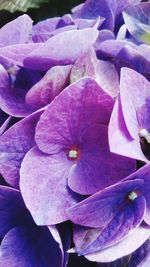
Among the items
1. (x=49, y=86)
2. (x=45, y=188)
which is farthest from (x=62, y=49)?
(x=45, y=188)

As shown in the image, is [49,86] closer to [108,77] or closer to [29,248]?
[108,77]

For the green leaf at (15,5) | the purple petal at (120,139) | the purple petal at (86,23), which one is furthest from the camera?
the green leaf at (15,5)

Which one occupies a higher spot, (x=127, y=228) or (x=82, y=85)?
(x=82, y=85)

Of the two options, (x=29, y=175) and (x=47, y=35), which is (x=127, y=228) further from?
(x=47, y=35)

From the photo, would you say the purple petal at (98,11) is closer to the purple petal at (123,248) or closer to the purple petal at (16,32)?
the purple petal at (16,32)

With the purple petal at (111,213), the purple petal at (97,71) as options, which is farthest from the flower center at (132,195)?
the purple petal at (97,71)

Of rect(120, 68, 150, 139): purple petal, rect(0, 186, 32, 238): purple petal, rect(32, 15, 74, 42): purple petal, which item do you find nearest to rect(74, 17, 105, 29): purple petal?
rect(32, 15, 74, 42): purple petal

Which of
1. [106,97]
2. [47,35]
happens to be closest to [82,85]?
[106,97]
